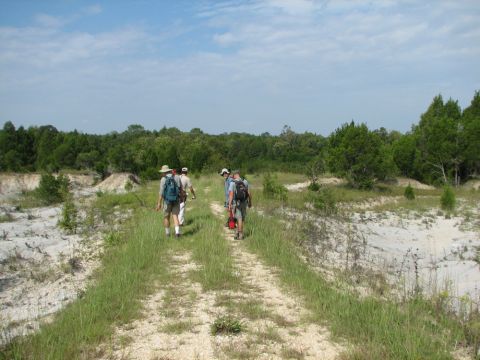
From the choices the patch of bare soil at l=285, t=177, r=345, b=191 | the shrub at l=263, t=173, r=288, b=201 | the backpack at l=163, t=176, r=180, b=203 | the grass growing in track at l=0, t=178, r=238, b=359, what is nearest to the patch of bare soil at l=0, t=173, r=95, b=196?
the patch of bare soil at l=285, t=177, r=345, b=191

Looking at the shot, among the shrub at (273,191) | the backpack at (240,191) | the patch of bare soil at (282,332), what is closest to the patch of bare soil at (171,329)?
the patch of bare soil at (282,332)

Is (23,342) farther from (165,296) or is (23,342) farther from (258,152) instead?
(258,152)

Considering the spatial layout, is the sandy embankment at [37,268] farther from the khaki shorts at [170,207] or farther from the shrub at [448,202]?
the shrub at [448,202]

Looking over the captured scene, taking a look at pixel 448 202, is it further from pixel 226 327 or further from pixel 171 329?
pixel 171 329

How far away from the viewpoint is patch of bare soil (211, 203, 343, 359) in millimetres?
4989

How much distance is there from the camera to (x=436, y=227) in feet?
77.3

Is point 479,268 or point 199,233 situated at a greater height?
point 199,233

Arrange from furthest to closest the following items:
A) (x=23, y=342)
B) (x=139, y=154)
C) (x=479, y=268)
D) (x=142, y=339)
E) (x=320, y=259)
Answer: (x=139, y=154), (x=479, y=268), (x=320, y=259), (x=142, y=339), (x=23, y=342)

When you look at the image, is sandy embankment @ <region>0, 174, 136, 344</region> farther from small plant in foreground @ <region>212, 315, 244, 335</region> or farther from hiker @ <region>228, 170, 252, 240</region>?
hiker @ <region>228, 170, 252, 240</region>

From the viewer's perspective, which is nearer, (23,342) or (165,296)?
(23,342)

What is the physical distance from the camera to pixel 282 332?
18.3 ft

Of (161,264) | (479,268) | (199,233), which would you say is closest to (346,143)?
(479,268)

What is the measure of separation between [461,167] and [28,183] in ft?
165

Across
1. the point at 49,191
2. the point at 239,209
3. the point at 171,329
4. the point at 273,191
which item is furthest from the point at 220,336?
the point at 49,191
